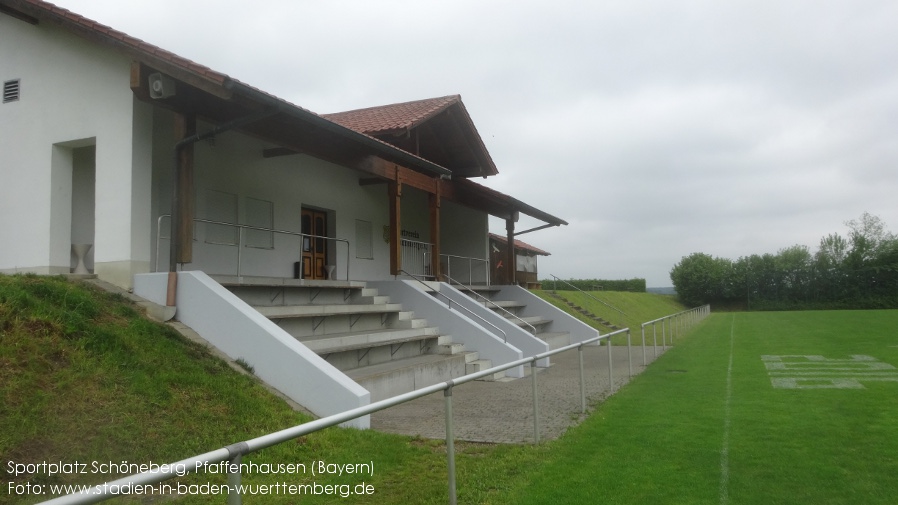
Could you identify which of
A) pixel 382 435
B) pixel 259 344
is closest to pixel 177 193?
pixel 259 344

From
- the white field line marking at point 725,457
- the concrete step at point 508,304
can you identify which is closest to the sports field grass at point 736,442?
the white field line marking at point 725,457

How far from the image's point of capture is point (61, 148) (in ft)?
35.2

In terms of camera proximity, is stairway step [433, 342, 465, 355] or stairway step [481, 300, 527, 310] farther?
stairway step [481, 300, 527, 310]

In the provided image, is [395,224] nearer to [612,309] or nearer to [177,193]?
[177,193]

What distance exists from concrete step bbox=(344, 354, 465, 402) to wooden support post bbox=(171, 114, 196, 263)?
10.2 feet

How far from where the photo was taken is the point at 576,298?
33656 mm

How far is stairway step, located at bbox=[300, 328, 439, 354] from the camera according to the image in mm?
9992

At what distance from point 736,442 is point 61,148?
10783 millimetres

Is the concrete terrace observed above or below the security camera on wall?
below

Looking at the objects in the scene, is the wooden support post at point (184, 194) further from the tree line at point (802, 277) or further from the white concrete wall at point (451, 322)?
the tree line at point (802, 277)

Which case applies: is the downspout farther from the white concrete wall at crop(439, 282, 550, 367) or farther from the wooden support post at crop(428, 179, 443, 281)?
the wooden support post at crop(428, 179, 443, 281)

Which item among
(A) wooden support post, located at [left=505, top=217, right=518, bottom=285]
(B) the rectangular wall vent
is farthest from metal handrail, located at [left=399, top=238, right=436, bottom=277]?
(B) the rectangular wall vent

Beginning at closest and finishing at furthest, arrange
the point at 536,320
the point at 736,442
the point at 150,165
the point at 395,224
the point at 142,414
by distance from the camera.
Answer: the point at 142,414 → the point at 736,442 → the point at 150,165 → the point at 395,224 → the point at 536,320

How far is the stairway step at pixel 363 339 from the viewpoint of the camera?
999 centimetres
